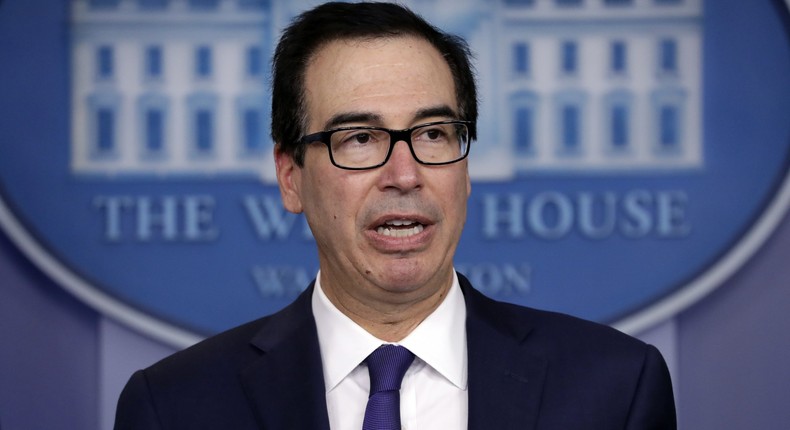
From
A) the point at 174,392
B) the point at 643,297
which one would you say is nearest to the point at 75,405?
the point at 174,392

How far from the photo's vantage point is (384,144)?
68.1 inches

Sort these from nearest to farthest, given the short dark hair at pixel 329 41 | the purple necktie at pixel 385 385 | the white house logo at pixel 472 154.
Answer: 1. the purple necktie at pixel 385 385
2. the short dark hair at pixel 329 41
3. the white house logo at pixel 472 154

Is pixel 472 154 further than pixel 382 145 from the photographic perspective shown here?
Yes

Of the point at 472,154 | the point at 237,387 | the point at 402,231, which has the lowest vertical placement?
the point at 237,387

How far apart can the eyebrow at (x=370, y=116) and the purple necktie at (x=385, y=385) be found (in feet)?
1.26

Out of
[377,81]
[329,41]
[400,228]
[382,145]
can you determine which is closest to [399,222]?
[400,228]

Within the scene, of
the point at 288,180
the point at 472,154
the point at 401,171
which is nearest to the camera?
the point at 401,171

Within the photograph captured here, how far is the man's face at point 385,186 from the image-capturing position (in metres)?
1.71

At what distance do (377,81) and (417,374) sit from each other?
0.50m

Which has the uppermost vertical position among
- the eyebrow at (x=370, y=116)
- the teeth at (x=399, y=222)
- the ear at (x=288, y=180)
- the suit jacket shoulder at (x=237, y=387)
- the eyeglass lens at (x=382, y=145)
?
the eyebrow at (x=370, y=116)

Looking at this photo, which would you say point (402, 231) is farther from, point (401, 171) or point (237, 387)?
point (237, 387)

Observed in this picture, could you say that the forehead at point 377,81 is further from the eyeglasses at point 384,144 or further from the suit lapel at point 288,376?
the suit lapel at point 288,376

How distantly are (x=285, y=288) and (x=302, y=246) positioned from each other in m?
0.12

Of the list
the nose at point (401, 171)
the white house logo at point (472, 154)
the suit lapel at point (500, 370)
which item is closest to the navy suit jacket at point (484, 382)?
the suit lapel at point (500, 370)
